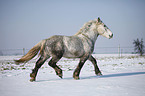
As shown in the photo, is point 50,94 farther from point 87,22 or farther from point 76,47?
point 87,22

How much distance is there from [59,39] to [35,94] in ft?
5.87

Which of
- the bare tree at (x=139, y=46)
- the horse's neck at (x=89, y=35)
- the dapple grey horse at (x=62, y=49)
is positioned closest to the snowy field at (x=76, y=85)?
the dapple grey horse at (x=62, y=49)

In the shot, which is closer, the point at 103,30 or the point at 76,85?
the point at 76,85

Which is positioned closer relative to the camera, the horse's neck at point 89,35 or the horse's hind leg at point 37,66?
the horse's hind leg at point 37,66

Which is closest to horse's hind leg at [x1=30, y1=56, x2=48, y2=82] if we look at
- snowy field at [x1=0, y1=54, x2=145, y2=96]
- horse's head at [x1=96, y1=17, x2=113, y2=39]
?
snowy field at [x1=0, y1=54, x2=145, y2=96]

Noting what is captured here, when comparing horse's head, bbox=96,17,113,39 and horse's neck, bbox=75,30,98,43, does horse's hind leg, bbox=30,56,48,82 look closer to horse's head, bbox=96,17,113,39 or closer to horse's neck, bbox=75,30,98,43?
horse's neck, bbox=75,30,98,43

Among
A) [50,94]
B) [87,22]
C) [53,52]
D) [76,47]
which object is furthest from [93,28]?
[50,94]

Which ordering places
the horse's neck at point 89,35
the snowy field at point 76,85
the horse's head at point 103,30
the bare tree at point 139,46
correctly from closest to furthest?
the snowy field at point 76,85 < the horse's neck at point 89,35 < the horse's head at point 103,30 < the bare tree at point 139,46

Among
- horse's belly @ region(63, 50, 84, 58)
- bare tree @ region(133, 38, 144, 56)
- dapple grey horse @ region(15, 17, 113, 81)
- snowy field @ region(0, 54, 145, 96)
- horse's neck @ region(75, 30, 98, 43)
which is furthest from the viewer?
bare tree @ region(133, 38, 144, 56)

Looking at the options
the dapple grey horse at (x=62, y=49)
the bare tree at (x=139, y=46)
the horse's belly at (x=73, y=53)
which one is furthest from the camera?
the bare tree at (x=139, y=46)

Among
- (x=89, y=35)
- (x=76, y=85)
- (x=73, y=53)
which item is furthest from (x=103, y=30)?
(x=76, y=85)

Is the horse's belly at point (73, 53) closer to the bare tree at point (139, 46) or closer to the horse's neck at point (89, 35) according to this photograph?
the horse's neck at point (89, 35)

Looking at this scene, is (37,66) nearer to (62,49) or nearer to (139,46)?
(62,49)

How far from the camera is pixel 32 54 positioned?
402 centimetres
